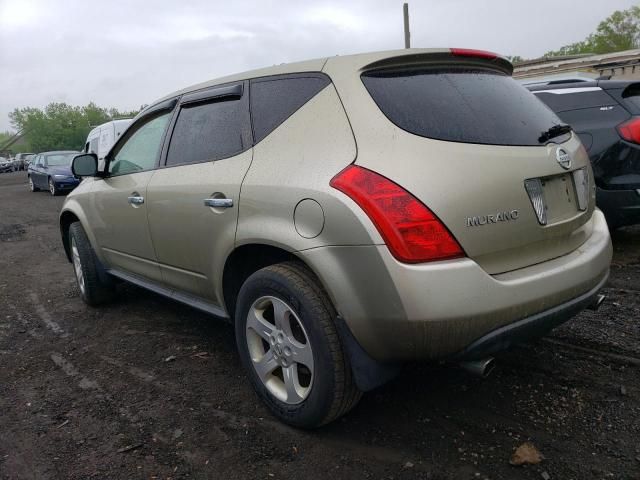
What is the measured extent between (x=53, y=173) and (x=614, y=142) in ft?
57.5

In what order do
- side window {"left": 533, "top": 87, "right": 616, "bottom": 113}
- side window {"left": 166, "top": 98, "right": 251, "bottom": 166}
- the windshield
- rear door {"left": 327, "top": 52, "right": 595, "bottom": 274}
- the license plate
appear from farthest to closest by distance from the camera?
the windshield < side window {"left": 533, "top": 87, "right": 616, "bottom": 113} < side window {"left": 166, "top": 98, "right": 251, "bottom": 166} < the license plate < rear door {"left": 327, "top": 52, "right": 595, "bottom": 274}

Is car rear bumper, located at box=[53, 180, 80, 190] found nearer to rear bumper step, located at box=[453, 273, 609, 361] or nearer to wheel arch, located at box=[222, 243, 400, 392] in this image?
wheel arch, located at box=[222, 243, 400, 392]

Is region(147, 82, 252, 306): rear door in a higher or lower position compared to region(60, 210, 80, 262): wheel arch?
higher

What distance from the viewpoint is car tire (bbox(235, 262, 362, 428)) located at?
2.31 m

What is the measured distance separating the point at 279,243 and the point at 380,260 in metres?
0.55

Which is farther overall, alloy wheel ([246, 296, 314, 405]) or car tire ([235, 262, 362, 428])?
alloy wheel ([246, 296, 314, 405])

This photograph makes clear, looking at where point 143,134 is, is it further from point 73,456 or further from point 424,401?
point 424,401

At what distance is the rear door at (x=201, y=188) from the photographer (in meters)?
2.84

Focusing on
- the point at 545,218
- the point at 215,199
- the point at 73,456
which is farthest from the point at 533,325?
the point at 73,456

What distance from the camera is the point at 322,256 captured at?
225cm

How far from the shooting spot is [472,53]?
2727 millimetres

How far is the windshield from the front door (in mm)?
16483

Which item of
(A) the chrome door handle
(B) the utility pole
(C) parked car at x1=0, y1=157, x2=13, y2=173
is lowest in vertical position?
(C) parked car at x1=0, y1=157, x2=13, y2=173

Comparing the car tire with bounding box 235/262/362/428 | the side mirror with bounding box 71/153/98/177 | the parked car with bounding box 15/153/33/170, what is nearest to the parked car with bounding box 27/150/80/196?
the side mirror with bounding box 71/153/98/177
